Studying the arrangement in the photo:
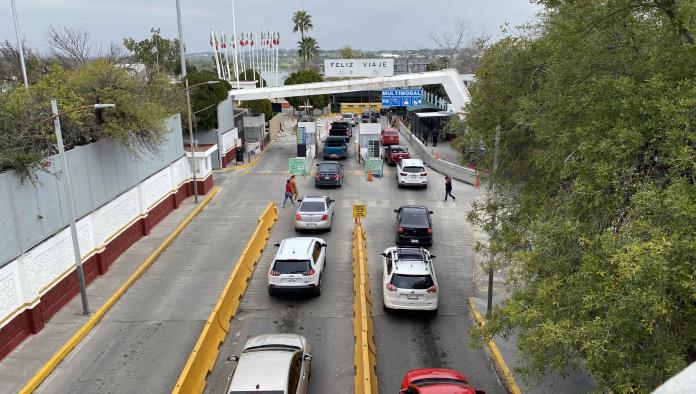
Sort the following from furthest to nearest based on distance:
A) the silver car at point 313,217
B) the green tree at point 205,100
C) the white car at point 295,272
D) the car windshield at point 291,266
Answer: the green tree at point 205,100, the silver car at point 313,217, the car windshield at point 291,266, the white car at point 295,272

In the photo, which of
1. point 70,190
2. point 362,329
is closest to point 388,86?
point 70,190

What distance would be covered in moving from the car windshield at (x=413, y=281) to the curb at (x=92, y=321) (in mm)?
8326

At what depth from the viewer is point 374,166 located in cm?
3425

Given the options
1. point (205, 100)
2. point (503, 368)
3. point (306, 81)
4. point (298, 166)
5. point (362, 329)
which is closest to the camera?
point (503, 368)

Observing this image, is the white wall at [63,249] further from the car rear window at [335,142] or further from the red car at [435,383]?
the car rear window at [335,142]

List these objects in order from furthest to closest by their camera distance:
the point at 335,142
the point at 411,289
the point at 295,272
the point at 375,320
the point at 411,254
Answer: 1. the point at 335,142
2. the point at 411,254
3. the point at 295,272
4. the point at 375,320
5. the point at 411,289

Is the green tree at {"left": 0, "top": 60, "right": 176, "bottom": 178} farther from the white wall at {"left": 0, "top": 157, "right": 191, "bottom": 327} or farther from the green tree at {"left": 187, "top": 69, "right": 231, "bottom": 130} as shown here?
the green tree at {"left": 187, "top": 69, "right": 231, "bottom": 130}

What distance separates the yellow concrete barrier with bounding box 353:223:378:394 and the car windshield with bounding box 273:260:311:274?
5.68 ft

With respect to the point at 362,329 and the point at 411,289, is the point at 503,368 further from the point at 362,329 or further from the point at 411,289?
the point at 362,329

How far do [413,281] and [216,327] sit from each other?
5369 millimetres

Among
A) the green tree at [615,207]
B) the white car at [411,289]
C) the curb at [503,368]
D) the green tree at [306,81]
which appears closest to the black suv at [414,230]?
the white car at [411,289]

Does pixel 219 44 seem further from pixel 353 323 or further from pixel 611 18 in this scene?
pixel 611 18

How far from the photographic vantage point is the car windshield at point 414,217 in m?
20.5

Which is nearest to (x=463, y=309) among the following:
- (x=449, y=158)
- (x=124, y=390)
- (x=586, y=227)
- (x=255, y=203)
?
(x=586, y=227)
